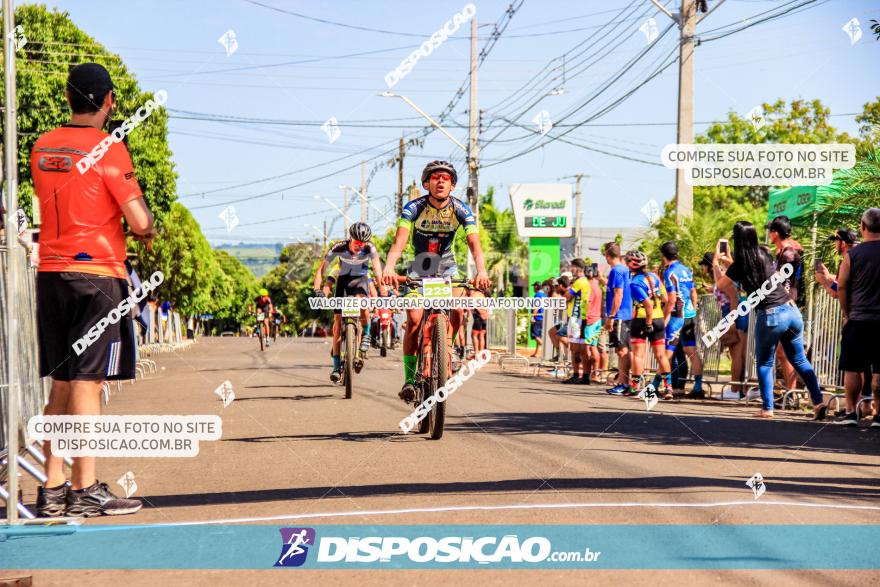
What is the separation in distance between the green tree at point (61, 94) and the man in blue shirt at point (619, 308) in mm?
16864

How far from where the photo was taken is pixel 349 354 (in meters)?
13.0

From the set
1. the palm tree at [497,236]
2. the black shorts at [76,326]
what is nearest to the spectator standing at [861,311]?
the black shorts at [76,326]

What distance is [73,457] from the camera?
18.5 feet

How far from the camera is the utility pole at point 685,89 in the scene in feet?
76.3

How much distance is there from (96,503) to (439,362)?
367 cm

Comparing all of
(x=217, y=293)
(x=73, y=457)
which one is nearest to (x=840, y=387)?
(x=73, y=457)

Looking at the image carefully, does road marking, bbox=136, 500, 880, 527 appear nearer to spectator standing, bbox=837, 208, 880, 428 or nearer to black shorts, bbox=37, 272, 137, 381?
black shorts, bbox=37, 272, 137, 381

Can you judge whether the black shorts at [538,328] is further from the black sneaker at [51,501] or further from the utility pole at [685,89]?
the black sneaker at [51,501]

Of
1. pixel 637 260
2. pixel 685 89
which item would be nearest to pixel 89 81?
pixel 637 260

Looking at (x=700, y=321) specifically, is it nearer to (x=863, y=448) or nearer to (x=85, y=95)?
(x=863, y=448)

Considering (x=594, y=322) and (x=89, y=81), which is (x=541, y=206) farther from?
(x=89, y=81)

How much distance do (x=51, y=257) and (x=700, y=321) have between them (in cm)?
1458

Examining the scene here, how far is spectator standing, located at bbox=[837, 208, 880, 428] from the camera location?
10.5 meters

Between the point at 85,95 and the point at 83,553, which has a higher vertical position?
the point at 85,95
